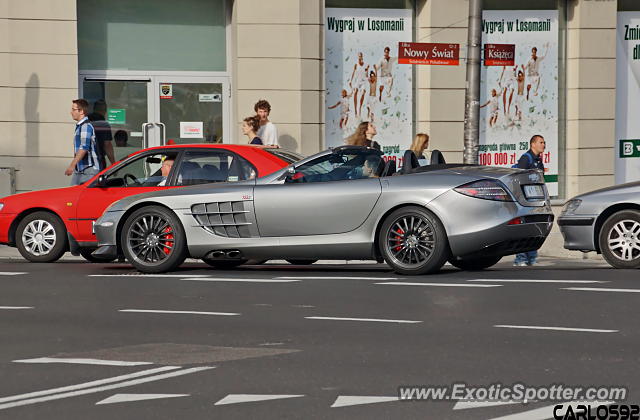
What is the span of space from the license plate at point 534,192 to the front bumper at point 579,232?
1.39 meters

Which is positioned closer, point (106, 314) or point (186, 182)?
point (106, 314)

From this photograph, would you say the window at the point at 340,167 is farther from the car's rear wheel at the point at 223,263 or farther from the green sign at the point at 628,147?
the green sign at the point at 628,147

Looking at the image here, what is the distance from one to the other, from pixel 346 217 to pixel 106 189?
11.1ft

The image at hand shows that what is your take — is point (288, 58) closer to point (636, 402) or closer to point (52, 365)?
point (52, 365)

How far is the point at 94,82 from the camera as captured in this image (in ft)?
70.2

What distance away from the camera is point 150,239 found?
13258 mm

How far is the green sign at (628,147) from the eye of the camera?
2302 cm

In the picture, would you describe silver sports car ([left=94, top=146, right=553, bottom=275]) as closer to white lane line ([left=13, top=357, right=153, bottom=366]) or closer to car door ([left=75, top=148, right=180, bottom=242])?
car door ([left=75, top=148, right=180, bottom=242])

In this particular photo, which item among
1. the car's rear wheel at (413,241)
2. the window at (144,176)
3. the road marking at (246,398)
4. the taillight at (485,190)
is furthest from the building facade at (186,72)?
the road marking at (246,398)

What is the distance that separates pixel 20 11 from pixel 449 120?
730 centimetres

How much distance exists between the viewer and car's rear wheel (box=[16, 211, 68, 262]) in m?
15.0

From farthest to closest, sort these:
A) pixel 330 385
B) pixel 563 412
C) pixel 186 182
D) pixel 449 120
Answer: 1. pixel 449 120
2. pixel 186 182
3. pixel 330 385
4. pixel 563 412

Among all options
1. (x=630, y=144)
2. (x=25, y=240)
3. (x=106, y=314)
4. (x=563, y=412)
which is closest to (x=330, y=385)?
(x=563, y=412)

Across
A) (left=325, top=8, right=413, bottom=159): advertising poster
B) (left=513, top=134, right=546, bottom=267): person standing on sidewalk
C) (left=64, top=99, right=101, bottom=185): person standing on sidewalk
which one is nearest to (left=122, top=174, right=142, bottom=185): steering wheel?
(left=64, top=99, right=101, bottom=185): person standing on sidewalk
